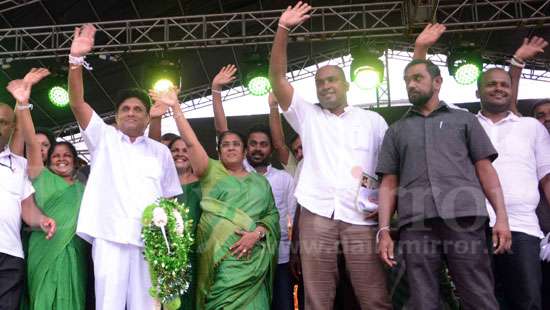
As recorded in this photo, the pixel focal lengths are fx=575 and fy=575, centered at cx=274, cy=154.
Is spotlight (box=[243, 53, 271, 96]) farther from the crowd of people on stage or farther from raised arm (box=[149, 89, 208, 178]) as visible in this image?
raised arm (box=[149, 89, 208, 178])

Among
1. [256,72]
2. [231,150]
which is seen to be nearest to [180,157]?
[231,150]

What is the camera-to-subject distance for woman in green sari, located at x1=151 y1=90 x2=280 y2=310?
11.4ft

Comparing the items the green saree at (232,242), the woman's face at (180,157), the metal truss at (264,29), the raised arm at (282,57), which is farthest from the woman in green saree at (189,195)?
the metal truss at (264,29)

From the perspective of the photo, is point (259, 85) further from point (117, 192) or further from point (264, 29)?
point (117, 192)

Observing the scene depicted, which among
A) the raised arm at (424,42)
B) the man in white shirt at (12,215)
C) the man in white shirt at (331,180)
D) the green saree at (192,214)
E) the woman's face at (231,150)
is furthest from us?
the woman's face at (231,150)

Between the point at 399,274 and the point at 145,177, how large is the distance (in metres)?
1.54

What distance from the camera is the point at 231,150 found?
12.5 feet

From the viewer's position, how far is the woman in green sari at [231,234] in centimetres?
347

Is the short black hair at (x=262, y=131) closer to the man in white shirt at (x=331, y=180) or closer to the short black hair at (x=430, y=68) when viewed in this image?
the man in white shirt at (x=331, y=180)

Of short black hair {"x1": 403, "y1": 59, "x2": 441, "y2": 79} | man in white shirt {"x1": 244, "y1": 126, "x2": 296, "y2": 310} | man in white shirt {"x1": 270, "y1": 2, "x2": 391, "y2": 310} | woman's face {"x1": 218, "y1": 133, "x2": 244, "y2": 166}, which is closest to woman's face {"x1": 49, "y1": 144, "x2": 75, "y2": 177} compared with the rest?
woman's face {"x1": 218, "y1": 133, "x2": 244, "y2": 166}

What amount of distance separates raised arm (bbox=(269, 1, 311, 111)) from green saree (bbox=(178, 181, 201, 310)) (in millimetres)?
960

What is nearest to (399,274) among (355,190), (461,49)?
(355,190)

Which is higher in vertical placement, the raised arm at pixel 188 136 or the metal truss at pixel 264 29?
the metal truss at pixel 264 29

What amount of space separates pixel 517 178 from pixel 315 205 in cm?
118
